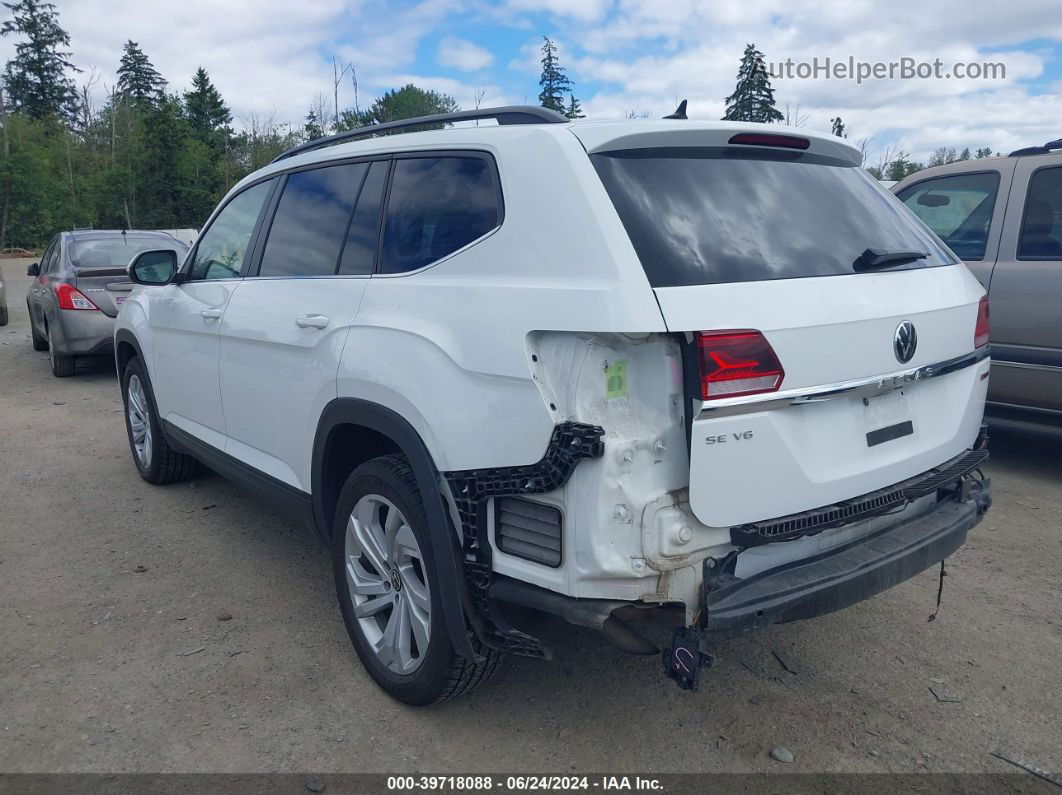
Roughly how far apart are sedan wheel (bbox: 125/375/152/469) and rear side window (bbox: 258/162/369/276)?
221 centimetres

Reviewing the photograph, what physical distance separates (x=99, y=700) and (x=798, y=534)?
2.57m

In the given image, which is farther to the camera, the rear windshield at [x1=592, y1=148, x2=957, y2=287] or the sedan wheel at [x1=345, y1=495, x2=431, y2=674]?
the sedan wheel at [x1=345, y1=495, x2=431, y2=674]

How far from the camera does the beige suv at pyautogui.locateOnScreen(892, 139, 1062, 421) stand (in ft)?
17.3

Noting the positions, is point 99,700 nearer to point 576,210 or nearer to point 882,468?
point 576,210

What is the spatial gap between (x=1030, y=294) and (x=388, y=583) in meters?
4.50

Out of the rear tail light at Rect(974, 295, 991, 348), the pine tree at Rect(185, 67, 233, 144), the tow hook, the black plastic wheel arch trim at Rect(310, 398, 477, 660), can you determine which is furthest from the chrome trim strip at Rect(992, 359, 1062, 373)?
the pine tree at Rect(185, 67, 233, 144)

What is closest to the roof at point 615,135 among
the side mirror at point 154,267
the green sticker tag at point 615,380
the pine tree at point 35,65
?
the green sticker tag at point 615,380

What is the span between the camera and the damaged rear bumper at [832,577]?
235 centimetres

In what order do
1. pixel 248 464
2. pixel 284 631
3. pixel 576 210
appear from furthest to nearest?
pixel 248 464 < pixel 284 631 < pixel 576 210

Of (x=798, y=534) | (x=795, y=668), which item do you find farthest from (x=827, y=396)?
(x=795, y=668)

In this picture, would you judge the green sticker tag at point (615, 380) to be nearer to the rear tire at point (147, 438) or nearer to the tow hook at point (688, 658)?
the tow hook at point (688, 658)

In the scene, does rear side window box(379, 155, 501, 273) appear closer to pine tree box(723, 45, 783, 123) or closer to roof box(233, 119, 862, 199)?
roof box(233, 119, 862, 199)

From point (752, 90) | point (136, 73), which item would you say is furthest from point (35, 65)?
point (752, 90)

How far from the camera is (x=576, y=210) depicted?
246 cm
